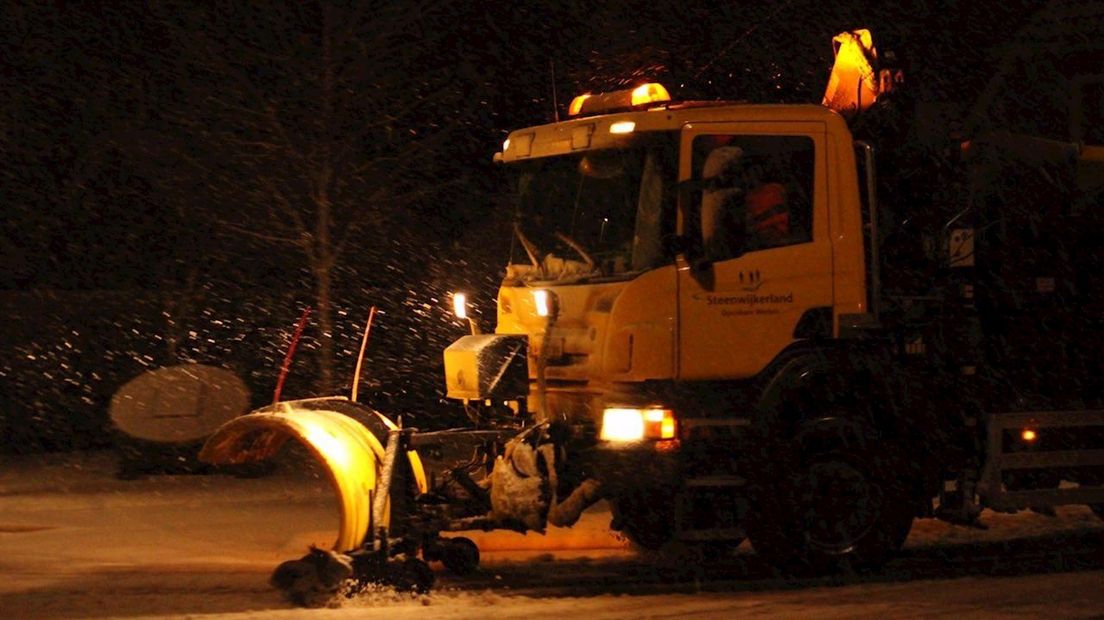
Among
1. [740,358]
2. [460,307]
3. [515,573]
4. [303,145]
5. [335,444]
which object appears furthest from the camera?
[303,145]

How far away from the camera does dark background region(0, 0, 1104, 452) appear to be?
53.1 feet

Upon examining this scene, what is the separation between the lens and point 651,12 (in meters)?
18.9

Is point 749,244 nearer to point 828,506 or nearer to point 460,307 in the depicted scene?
point 828,506

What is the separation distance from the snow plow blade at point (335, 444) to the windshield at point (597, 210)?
1.48m

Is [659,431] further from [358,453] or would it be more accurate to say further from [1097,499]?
[1097,499]

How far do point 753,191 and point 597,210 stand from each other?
38.4 inches

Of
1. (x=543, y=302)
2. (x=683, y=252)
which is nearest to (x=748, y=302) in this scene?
(x=683, y=252)

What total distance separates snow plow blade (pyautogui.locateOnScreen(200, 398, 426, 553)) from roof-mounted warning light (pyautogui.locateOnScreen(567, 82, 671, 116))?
248 centimetres

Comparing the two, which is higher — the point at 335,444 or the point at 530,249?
the point at 530,249

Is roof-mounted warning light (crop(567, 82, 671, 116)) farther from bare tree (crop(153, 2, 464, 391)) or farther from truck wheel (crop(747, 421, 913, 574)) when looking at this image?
bare tree (crop(153, 2, 464, 391))

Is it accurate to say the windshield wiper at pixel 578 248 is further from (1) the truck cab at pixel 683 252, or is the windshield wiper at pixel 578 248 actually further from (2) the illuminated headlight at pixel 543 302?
(2) the illuminated headlight at pixel 543 302

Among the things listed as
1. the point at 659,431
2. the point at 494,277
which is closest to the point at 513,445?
the point at 659,431

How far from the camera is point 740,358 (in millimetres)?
9172

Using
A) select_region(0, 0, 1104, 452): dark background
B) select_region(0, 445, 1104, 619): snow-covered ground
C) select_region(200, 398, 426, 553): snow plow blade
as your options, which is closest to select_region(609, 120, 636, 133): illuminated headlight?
select_region(200, 398, 426, 553): snow plow blade
